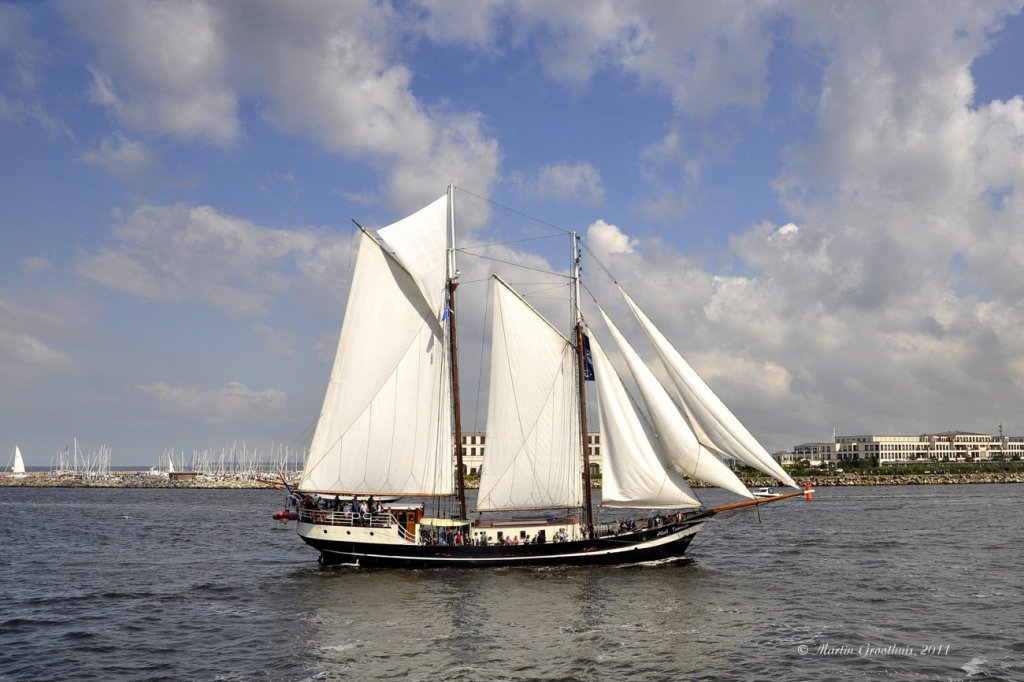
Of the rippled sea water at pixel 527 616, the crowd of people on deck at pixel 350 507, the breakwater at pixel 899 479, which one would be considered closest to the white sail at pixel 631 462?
the rippled sea water at pixel 527 616

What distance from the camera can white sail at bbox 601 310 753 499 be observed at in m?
46.4

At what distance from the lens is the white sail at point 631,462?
47.7 metres

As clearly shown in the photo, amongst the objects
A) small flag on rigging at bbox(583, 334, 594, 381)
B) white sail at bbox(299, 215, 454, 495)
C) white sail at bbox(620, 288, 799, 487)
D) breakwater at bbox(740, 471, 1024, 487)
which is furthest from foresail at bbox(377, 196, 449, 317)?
breakwater at bbox(740, 471, 1024, 487)

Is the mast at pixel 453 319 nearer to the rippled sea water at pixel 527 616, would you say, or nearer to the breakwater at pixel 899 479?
the rippled sea water at pixel 527 616

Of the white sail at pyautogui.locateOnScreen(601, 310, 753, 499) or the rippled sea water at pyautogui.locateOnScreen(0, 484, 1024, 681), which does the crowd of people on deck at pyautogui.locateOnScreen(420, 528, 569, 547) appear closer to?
the rippled sea water at pyautogui.locateOnScreen(0, 484, 1024, 681)

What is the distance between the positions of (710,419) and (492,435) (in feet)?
42.4

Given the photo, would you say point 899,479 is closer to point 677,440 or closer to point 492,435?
point 677,440

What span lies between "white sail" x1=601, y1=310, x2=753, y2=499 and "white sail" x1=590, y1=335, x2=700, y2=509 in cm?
77

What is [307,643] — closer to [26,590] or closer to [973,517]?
[26,590]

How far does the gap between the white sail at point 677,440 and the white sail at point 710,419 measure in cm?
64

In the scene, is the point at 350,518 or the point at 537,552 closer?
the point at 537,552

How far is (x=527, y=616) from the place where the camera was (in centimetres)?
3603

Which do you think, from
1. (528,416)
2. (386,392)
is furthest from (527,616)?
(386,392)

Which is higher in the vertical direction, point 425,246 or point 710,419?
point 425,246
